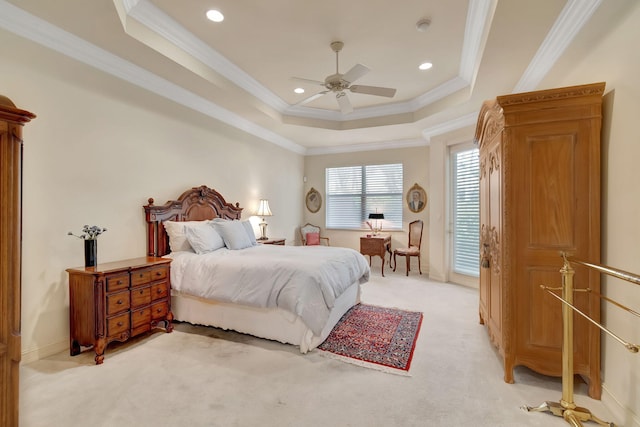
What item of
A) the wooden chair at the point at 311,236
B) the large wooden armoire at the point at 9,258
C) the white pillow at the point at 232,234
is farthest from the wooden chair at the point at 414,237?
the large wooden armoire at the point at 9,258

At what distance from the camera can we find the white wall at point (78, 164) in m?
2.57

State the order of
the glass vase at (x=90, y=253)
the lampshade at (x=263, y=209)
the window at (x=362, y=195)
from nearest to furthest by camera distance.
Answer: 1. the glass vase at (x=90, y=253)
2. the lampshade at (x=263, y=209)
3. the window at (x=362, y=195)

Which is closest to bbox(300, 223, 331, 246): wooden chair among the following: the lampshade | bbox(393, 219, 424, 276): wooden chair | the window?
the window

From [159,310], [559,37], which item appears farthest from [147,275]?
[559,37]

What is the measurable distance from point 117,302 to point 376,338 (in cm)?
248

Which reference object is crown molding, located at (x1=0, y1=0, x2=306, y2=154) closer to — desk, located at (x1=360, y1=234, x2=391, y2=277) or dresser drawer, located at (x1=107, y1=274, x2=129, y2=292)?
dresser drawer, located at (x1=107, y1=274, x2=129, y2=292)

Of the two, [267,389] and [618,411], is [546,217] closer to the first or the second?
[618,411]

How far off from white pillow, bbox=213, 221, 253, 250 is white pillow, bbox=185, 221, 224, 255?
0.11 meters

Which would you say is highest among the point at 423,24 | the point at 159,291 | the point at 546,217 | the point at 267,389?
the point at 423,24

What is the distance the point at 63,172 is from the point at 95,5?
1475 millimetres

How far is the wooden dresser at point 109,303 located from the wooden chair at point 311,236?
162 inches

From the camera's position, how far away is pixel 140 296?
292 cm

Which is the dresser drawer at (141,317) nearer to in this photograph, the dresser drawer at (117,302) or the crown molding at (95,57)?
the dresser drawer at (117,302)

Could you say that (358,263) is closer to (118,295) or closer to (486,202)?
(486,202)
